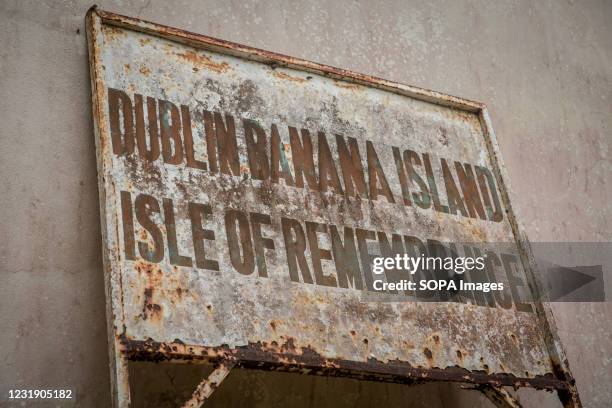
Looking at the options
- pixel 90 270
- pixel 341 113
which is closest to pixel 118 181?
pixel 90 270

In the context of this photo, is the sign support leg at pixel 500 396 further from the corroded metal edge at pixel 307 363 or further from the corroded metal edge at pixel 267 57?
the corroded metal edge at pixel 267 57

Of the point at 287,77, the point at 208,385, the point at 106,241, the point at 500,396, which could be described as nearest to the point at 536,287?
the point at 500,396

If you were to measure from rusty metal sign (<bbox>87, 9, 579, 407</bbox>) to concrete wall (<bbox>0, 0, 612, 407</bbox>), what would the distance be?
27 centimetres

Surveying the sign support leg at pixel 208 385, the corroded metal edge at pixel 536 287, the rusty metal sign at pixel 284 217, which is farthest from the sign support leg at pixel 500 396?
the sign support leg at pixel 208 385

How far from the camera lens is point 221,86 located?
2.53 m

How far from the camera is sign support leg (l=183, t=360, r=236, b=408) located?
196cm

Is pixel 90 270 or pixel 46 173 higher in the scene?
pixel 46 173

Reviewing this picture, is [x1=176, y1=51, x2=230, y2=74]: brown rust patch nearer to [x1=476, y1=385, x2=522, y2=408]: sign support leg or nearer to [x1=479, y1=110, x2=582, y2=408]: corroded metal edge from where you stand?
[x1=479, y1=110, x2=582, y2=408]: corroded metal edge

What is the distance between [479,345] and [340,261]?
539 mm

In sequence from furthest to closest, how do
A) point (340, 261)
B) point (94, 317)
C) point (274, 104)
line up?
1. point (274, 104)
2. point (340, 261)
3. point (94, 317)

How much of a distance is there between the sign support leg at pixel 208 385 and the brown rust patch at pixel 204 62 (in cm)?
101

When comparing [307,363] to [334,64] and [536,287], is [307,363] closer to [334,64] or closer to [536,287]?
[536,287]

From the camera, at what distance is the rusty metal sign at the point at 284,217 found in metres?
2.08

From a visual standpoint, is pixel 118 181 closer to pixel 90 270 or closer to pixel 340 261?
pixel 90 270
